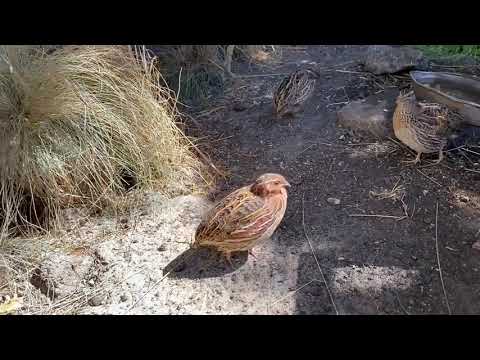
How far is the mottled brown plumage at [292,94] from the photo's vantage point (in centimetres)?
466

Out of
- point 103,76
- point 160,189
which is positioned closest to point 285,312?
point 160,189

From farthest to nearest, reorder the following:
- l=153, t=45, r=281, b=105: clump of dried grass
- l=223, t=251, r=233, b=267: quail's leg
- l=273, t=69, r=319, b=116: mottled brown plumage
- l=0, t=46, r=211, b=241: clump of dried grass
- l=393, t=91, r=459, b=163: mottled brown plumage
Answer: l=153, t=45, r=281, b=105: clump of dried grass < l=273, t=69, r=319, b=116: mottled brown plumage < l=393, t=91, r=459, b=163: mottled brown plumage < l=0, t=46, r=211, b=241: clump of dried grass < l=223, t=251, r=233, b=267: quail's leg

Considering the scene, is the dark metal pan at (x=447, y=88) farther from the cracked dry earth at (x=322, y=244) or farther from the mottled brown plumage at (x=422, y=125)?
the cracked dry earth at (x=322, y=244)

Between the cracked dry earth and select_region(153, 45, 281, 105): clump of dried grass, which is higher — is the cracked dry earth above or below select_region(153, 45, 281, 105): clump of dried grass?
below

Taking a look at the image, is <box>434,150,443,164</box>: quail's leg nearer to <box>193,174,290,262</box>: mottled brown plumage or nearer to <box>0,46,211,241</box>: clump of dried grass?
<box>193,174,290,262</box>: mottled brown plumage

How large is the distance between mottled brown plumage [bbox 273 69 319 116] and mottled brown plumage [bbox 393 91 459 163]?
3.45 feet

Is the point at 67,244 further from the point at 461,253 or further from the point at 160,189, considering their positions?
the point at 461,253

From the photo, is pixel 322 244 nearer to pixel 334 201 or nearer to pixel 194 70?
pixel 334 201

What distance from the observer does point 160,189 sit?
3799mm

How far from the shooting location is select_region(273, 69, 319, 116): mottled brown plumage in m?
4.66

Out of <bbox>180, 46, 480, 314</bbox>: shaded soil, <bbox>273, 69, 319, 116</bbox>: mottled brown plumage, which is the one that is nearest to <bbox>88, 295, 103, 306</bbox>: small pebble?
<bbox>180, 46, 480, 314</bbox>: shaded soil

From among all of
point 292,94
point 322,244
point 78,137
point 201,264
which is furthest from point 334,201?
point 78,137

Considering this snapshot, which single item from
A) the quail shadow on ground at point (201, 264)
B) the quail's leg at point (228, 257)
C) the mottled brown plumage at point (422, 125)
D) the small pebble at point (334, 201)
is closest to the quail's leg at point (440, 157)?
the mottled brown plumage at point (422, 125)

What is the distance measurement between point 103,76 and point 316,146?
1.90 meters
